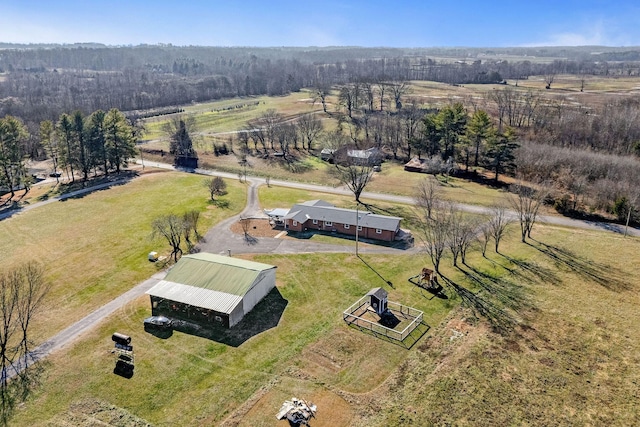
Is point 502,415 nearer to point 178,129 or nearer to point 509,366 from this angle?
point 509,366

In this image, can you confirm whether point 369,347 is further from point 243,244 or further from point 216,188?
point 216,188

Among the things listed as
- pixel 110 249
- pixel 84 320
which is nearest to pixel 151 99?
pixel 110 249

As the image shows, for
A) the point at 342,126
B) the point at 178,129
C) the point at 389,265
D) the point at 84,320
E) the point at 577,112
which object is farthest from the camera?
the point at 342,126

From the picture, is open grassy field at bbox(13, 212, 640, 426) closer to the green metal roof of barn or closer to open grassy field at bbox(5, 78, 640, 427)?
open grassy field at bbox(5, 78, 640, 427)

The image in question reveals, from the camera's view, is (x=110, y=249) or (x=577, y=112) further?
(x=577, y=112)

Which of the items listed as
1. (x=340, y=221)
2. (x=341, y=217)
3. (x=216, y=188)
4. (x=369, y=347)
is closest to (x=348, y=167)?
(x=216, y=188)
